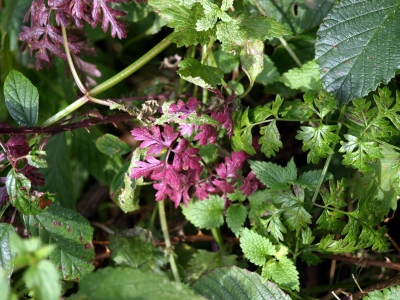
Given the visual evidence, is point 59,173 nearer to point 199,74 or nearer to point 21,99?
point 21,99

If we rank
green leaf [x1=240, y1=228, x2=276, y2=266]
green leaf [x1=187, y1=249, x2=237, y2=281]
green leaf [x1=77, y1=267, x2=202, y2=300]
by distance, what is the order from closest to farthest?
green leaf [x1=77, y1=267, x2=202, y2=300] < green leaf [x1=240, y1=228, x2=276, y2=266] < green leaf [x1=187, y1=249, x2=237, y2=281]

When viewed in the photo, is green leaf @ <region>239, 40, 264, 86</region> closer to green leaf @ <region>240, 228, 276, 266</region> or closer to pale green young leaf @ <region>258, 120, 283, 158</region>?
pale green young leaf @ <region>258, 120, 283, 158</region>

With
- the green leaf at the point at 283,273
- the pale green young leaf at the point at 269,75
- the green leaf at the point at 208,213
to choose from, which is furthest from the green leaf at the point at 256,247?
the pale green young leaf at the point at 269,75

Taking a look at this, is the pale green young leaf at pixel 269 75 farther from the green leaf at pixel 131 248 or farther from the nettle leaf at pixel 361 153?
the green leaf at pixel 131 248

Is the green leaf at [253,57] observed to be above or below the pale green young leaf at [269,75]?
above

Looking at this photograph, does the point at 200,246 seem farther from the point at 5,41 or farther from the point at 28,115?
the point at 5,41

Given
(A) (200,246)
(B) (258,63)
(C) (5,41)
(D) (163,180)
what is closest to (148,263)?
(A) (200,246)

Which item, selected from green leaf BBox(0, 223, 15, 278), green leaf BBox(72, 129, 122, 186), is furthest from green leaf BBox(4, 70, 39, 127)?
green leaf BBox(72, 129, 122, 186)

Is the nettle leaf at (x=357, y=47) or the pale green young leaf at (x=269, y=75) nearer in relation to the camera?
the nettle leaf at (x=357, y=47)
